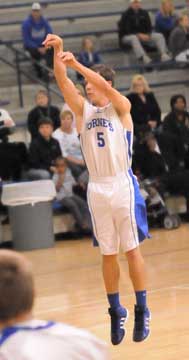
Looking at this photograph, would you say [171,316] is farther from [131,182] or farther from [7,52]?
[7,52]

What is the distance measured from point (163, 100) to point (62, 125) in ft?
11.5

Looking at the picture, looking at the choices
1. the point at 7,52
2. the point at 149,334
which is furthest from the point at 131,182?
the point at 7,52

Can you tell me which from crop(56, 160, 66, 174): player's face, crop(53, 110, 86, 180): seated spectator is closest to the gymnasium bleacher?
crop(53, 110, 86, 180): seated spectator

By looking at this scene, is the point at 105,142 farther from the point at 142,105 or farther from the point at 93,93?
the point at 142,105

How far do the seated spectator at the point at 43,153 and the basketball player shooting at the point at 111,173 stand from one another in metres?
5.54

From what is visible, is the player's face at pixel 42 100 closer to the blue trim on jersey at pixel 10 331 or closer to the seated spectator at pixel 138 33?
the seated spectator at pixel 138 33

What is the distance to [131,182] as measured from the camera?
→ 6.29m

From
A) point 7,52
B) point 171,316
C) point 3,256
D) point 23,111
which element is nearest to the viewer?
point 3,256

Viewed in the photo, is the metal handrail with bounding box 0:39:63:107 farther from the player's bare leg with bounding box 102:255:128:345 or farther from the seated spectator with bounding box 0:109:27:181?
the player's bare leg with bounding box 102:255:128:345

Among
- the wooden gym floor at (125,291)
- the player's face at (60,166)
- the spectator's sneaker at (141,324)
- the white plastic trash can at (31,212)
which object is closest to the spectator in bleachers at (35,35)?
the player's face at (60,166)

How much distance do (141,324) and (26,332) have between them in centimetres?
381

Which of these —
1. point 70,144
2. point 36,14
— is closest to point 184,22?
point 36,14

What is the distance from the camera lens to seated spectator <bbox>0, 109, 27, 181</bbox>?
11914 millimetres

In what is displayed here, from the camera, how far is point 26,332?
2572 mm
